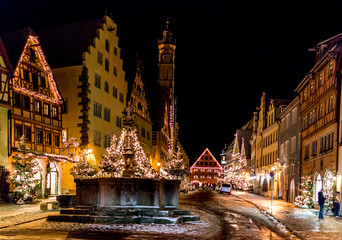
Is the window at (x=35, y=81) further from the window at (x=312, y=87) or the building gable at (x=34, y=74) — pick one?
the window at (x=312, y=87)

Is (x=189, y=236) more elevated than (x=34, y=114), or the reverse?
(x=34, y=114)

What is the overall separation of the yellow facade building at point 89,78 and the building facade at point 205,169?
103248 mm

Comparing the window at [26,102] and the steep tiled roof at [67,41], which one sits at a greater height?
the steep tiled roof at [67,41]

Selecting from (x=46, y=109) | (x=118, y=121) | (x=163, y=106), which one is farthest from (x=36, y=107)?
(x=163, y=106)

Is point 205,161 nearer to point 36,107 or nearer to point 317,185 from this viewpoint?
point 317,185

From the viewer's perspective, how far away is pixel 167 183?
2244cm

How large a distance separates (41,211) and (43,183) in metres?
12.6

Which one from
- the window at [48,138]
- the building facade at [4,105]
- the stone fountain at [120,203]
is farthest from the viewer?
the window at [48,138]

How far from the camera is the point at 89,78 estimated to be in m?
42.7

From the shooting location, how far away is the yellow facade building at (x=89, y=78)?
41.7 metres

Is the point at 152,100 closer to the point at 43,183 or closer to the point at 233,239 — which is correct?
the point at 43,183

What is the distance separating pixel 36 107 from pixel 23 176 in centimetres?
773

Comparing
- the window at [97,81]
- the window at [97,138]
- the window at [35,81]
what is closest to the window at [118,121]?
the window at [97,138]

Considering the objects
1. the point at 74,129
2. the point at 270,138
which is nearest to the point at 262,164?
the point at 270,138
